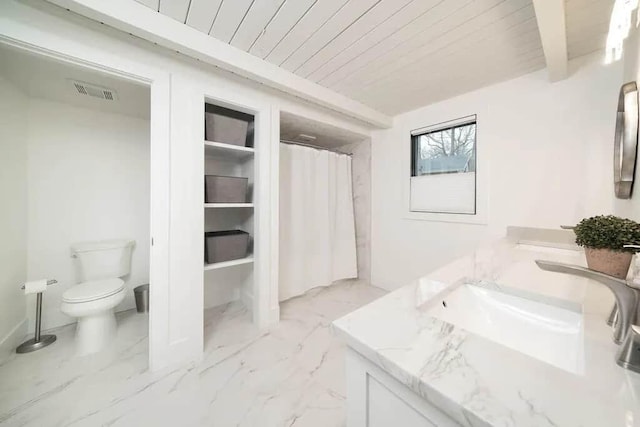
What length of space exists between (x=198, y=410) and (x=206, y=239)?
1.10 m

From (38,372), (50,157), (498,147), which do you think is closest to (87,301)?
(38,372)

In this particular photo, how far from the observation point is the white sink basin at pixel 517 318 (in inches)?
27.3

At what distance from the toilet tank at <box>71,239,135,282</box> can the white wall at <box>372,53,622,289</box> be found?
285 centimetres

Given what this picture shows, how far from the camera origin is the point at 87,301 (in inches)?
62.8

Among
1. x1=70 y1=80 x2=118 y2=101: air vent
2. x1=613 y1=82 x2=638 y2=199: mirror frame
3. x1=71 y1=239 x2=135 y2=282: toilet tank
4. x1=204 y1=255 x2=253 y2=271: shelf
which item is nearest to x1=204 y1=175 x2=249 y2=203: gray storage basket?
x1=204 y1=255 x2=253 y2=271: shelf

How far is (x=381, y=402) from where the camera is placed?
56 cm

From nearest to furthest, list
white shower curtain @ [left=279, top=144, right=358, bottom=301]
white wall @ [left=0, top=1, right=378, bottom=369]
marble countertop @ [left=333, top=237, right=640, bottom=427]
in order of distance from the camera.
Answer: marble countertop @ [left=333, top=237, right=640, bottom=427] < white wall @ [left=0, top=1, right=378, bottom=369] < white shower curtain @ [left=279, top=144, right=358, bottom=301]

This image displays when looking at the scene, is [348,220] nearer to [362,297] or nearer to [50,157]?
[362,297]

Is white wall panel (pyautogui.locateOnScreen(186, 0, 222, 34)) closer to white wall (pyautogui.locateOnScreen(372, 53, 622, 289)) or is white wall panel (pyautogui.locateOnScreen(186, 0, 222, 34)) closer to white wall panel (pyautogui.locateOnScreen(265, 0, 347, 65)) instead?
white wall panel (pyautogui.locateOnScreen(265, 0, 347, 65))

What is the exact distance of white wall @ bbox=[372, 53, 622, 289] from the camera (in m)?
1.53

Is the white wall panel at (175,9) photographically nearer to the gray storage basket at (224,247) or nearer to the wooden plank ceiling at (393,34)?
the wooden plank ceiling at (393,34)

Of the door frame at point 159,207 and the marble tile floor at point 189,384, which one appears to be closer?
the marble tile floor at point 189,384

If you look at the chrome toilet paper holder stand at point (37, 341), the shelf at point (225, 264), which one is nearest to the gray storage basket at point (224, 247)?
the shelf at point (225, 264)

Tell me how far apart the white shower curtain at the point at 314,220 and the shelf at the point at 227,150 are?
45cm
